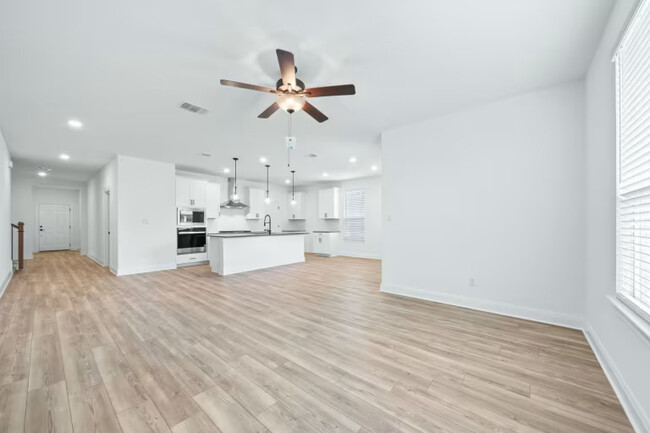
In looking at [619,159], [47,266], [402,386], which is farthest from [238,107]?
[47,266]

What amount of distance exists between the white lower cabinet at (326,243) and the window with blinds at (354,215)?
15.6 inches

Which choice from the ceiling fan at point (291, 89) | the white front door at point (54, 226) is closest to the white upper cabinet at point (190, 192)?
the ceiling fan at point (291, 89)

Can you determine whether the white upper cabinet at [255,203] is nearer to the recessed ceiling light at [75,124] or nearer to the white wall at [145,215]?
the white wall at [145,215]

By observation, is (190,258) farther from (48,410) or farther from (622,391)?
(622,391)

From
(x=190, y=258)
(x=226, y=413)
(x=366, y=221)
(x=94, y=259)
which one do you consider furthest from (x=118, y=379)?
(x=94, y=259)

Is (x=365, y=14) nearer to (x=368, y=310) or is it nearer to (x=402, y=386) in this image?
(x=402, y=386)

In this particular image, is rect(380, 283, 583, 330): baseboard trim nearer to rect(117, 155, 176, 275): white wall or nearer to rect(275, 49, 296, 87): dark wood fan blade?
rect(275, 49, 296, 87): dark wood fan blade

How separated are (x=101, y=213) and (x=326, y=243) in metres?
6.81

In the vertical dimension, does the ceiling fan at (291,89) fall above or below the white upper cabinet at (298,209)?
above

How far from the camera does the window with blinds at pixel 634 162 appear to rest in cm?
153

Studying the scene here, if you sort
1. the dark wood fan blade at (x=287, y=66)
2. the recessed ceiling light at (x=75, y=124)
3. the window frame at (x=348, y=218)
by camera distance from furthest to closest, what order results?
the window frame at (x=348, y=218), the recessed ceiling light at (x=75, y=124), the dark wood fan blade at (x=287, y=66)

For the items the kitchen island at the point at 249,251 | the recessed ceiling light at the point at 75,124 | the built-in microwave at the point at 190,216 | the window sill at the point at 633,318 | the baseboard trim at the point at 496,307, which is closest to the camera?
the window sill at the point at 633,318

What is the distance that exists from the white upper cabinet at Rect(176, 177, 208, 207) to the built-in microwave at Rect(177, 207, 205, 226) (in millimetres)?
147

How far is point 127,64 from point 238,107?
1.21 meters
